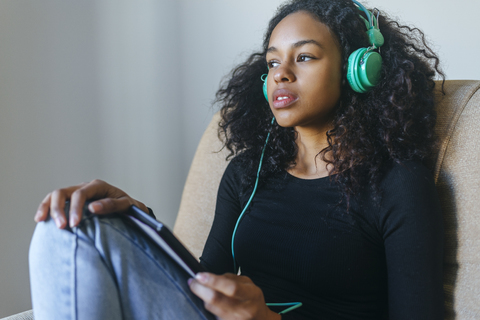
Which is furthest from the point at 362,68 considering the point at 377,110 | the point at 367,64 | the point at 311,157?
the point at 311,157

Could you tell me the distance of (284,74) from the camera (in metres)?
0.92

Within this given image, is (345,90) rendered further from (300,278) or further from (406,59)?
(300,278)

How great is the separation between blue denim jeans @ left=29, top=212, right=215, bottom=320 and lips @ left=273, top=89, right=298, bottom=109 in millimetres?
456

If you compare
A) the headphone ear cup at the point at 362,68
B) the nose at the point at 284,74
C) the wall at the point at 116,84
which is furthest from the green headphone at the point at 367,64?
the wall at the point at 116,84

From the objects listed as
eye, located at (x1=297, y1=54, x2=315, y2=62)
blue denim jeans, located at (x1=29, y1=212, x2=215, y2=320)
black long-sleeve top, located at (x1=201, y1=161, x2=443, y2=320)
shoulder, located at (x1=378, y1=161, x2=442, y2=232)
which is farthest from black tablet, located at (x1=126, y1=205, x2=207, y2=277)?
eye, located at (x1=297, y1=54, x2=315, y2=62)

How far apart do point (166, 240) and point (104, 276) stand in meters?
0.11

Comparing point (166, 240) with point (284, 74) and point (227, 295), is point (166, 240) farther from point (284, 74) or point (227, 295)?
point (284, 74)

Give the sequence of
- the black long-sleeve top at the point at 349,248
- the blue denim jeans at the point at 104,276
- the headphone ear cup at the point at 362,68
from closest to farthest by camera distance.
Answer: the blue denim jeans at the point at 104,276 < the black long-sleeve top at the point at 349,248 < the headphone ear cup at the point at 362,68

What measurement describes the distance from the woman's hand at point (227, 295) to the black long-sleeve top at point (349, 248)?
8.2 inches

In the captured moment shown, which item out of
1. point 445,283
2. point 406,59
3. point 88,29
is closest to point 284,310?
point 445,283

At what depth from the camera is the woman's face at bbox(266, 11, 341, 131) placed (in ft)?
3.02

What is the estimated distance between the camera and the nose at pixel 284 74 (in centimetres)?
92

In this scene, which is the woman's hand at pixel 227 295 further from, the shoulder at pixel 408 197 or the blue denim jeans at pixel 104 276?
the shoulder at pixel 408 197

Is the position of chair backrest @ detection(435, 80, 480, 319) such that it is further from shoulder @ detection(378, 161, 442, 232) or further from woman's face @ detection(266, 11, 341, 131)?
woman's face @ detection(266, 11, 341, 131)
